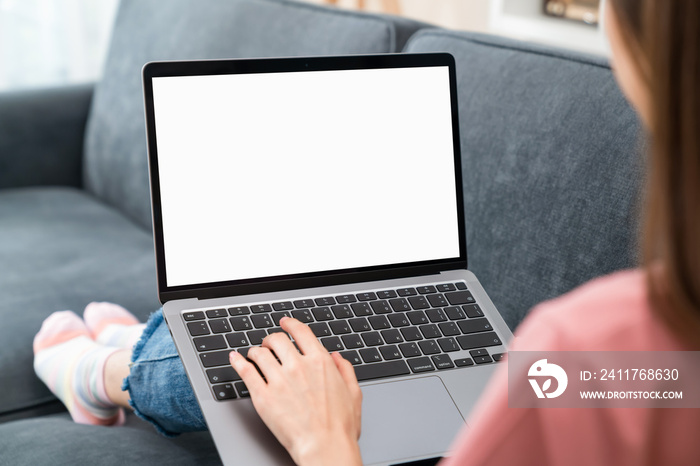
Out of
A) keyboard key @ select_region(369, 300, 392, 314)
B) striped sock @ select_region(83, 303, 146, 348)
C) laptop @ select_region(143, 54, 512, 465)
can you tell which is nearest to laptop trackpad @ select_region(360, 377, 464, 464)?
laptop @ select_region(143, 54, 512, 465)

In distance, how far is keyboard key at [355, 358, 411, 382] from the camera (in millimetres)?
730

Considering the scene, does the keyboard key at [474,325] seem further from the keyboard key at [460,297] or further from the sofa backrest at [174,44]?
the sofa backrest at [174,44]

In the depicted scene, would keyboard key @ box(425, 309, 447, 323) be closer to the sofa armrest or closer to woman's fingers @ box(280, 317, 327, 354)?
woman's fingers @ box(280, 317, 327, 354)

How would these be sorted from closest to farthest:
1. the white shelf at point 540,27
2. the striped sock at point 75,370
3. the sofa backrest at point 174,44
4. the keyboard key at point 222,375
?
the keyboard key at point 222,375, the striped sock at point 75,370, the sofa backrest at point 174,44, the white shelf at point 540,27

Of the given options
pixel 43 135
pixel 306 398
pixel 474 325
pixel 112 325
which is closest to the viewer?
pixel 306 398

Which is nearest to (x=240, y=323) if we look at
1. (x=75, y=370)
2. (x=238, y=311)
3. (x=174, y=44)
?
(x=238, y=311)

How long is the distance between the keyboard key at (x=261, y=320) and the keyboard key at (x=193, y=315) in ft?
0.18

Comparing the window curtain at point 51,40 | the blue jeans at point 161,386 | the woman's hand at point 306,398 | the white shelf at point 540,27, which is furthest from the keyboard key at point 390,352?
the window curtain at point 51,40

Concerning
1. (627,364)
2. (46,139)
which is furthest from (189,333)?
(46,139)

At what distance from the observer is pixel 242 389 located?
2.23 ft

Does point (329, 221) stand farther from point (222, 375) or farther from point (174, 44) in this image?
point (174, 44)

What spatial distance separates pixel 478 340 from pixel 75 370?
57cm

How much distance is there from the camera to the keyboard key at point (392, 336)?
0.78m

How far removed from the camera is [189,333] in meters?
0.74
